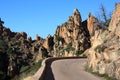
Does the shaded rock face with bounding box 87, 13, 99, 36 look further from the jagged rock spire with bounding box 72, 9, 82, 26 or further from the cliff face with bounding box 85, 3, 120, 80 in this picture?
the cliff face with bounding box 85, 3, 120, 80


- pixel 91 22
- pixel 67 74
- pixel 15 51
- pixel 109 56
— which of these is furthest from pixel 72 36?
pixel 109 56

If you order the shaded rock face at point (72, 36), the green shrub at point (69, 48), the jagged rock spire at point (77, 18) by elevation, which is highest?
the jagged rock spire at point (77, 18)

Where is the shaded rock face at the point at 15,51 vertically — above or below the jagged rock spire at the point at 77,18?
below

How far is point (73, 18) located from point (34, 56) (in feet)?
64.1

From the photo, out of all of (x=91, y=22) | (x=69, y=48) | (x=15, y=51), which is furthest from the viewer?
(x=15, y=51)

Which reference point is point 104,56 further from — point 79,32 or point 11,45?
point 11,45

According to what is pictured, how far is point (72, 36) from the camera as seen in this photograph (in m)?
113

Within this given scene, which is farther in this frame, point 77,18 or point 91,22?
point 77,18

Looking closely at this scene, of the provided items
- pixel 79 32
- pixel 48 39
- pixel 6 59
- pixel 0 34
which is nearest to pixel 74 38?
pixel 79 32

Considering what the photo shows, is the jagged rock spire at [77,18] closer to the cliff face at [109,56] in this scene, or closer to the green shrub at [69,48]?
the green shrub at [69,48]

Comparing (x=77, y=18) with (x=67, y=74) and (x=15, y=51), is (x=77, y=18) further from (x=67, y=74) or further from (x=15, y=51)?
(x=67, y=74)

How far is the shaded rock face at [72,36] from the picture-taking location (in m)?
104

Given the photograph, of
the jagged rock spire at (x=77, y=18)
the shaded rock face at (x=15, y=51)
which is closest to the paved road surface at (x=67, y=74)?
the shaded rock face at (x=15, y=51)

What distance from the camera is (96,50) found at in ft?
102
